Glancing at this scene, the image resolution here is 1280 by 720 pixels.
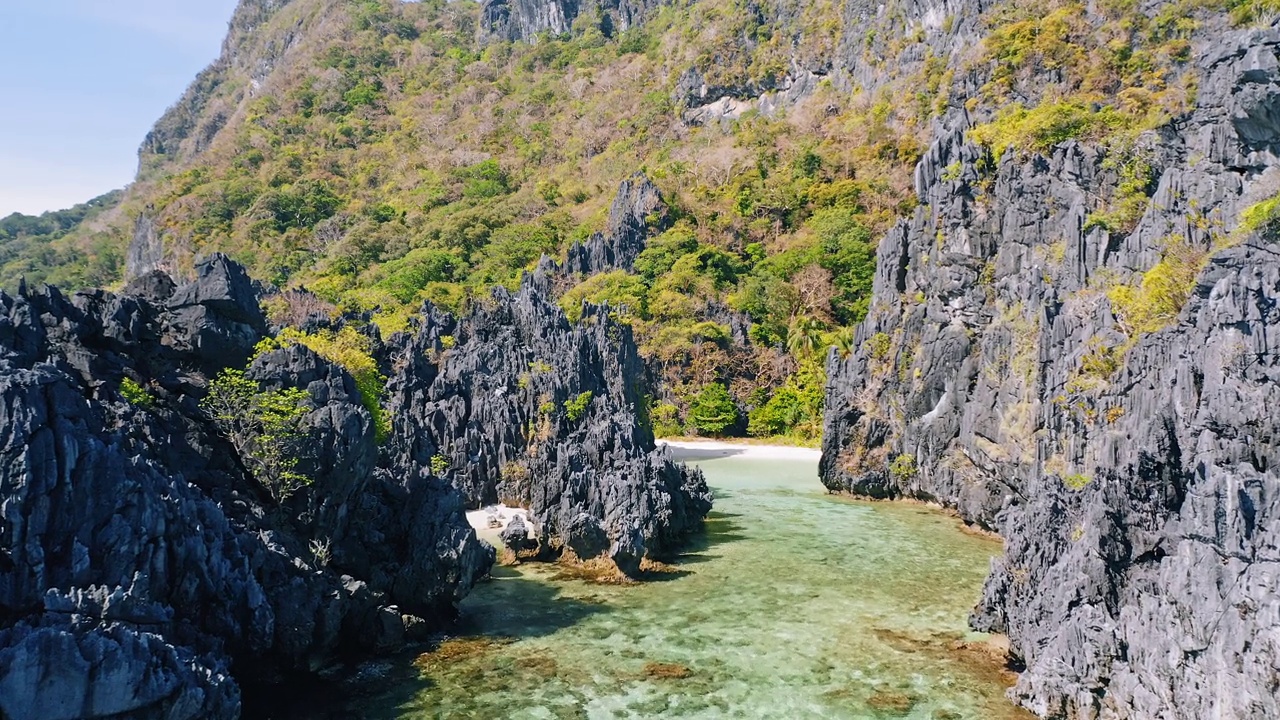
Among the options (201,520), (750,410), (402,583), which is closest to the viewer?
(201,520)

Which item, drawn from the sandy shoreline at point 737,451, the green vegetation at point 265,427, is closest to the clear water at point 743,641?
the green vegetation at point 265,427

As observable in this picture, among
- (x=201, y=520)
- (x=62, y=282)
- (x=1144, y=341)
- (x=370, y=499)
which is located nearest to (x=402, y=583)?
(x=370, y=499)

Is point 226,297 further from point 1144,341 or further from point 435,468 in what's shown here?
point 1144,341

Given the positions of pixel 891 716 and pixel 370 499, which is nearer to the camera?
pixel 891 716

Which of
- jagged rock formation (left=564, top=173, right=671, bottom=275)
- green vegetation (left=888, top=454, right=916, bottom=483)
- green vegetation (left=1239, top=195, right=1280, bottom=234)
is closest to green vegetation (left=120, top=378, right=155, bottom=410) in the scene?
green vegetation (left=1239, top=195, right=1280, bottom=234)

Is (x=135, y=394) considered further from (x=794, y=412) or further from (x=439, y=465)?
(x=794, y=412)

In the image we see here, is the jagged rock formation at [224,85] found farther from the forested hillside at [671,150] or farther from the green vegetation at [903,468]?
the green vegetation at [903,468]

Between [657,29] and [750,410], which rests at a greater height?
[657,29]
